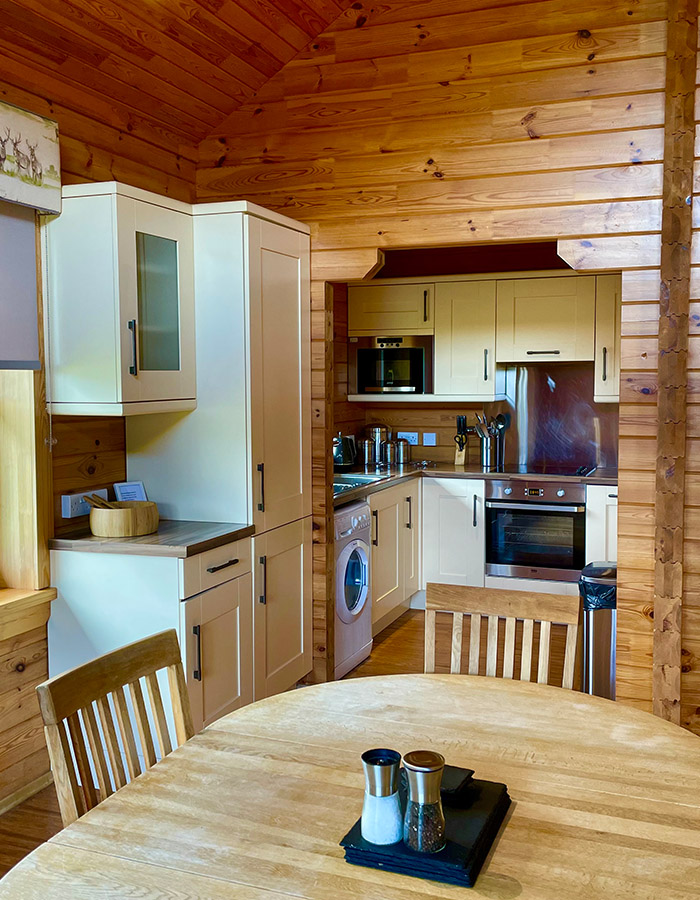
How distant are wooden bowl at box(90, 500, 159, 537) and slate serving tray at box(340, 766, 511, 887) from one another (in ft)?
6.62

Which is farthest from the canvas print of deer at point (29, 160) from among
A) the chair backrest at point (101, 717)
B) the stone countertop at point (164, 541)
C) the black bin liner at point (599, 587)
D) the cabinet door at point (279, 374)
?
the black bin liner at point (599, 587)

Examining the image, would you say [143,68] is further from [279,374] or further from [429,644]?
[429,644]

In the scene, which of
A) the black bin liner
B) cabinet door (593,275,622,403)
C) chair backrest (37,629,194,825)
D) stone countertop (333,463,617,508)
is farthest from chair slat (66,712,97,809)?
cabinet door (593,275,622,403)

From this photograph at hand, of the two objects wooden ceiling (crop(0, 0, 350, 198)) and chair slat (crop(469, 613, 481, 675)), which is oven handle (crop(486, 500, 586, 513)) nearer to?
wooden ceiling (crop(0, 0, 350, 198))

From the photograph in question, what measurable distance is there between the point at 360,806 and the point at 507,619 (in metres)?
0.89

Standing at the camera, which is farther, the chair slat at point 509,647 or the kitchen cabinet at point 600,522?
the kitchen cabinet at point 600,522

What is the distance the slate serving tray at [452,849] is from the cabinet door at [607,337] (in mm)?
4039

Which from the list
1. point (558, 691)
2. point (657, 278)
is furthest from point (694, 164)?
point (558, 691)

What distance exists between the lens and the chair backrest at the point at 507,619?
2.15 m

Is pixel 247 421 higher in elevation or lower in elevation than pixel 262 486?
higher

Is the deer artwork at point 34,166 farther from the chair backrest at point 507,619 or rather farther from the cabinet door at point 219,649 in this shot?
the chair backrest at point 507,619

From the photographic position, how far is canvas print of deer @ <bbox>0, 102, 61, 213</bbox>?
2.82 meters

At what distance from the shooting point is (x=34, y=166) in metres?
2.95

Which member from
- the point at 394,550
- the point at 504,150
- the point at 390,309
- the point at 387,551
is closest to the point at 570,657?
the point at 504,150
